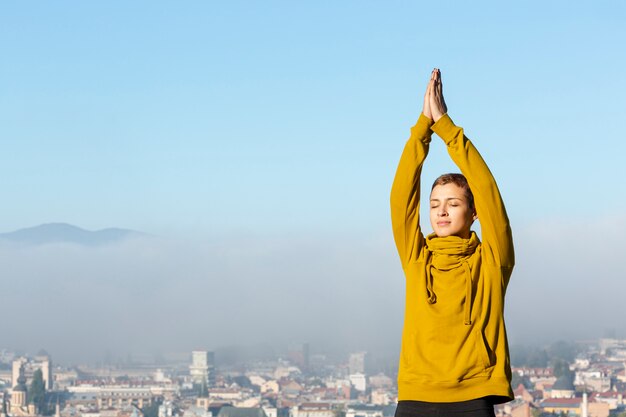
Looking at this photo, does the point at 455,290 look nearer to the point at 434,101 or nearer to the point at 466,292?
the point at 466,292

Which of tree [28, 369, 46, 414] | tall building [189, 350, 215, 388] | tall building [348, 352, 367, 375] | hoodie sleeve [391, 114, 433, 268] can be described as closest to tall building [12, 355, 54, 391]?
tree [28, 369, 46, 414]

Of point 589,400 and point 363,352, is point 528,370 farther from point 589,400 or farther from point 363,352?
point 363,352

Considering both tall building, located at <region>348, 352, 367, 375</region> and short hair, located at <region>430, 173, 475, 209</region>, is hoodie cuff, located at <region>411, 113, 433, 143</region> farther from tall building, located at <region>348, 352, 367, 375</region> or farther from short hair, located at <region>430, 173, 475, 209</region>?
tall building, located at <region>348, 352, 367, 375</region>

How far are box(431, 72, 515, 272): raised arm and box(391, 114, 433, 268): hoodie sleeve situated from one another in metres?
0.03

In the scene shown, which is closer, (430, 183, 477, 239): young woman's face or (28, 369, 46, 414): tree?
(430, 183, 477, 239): young woman's face

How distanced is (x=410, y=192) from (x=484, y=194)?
12cm

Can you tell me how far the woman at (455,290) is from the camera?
198 cm

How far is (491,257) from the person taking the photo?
6.61 ft

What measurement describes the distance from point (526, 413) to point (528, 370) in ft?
61.3

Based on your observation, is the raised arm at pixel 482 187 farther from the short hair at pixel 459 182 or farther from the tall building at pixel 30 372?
the tall building at pixel 30 372

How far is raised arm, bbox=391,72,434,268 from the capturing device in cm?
204

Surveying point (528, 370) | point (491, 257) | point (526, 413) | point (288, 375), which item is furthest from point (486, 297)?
point (288, 375)

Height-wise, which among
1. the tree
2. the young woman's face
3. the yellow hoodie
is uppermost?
the young woman's face

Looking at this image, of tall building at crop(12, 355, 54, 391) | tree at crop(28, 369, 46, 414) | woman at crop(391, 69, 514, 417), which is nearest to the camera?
woman at crop(391, 69, 514, 417)
